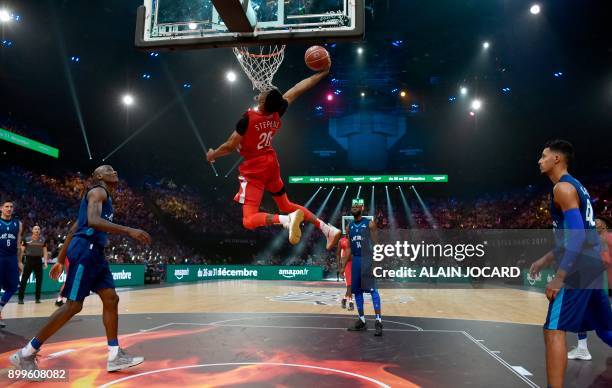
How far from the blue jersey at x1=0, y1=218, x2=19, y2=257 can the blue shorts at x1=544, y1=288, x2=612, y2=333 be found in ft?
28.3

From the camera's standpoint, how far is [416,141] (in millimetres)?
32031

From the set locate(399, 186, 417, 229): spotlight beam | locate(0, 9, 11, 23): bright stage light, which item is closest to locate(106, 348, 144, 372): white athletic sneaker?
locate(0, 9, 11, 23): bright stage light

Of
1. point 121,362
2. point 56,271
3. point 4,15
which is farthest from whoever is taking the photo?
point 4,15

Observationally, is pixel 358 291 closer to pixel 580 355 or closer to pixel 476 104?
pixel 580 355

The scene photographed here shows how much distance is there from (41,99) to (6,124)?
2.52 m

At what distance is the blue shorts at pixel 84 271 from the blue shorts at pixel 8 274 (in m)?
4.24

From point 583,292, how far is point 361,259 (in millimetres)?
4652

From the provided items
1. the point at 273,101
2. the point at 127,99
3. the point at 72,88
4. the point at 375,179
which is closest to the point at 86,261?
the point at 273,101

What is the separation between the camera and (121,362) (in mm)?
4582

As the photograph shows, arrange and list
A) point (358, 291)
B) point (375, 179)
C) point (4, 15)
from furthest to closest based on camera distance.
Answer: point (375, 179)
point (4, 15)
point (358, 291)

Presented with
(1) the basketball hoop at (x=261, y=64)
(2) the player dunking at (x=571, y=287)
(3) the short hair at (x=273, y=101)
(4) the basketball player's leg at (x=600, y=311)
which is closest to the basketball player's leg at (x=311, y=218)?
(3) the short hair at (x=273, y=101)

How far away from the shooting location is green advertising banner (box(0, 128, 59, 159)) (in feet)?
67.7

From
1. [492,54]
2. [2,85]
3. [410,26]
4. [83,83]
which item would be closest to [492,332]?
[410,26]

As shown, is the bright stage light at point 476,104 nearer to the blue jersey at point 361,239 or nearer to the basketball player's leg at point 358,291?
the blue jersey at point 361,239
